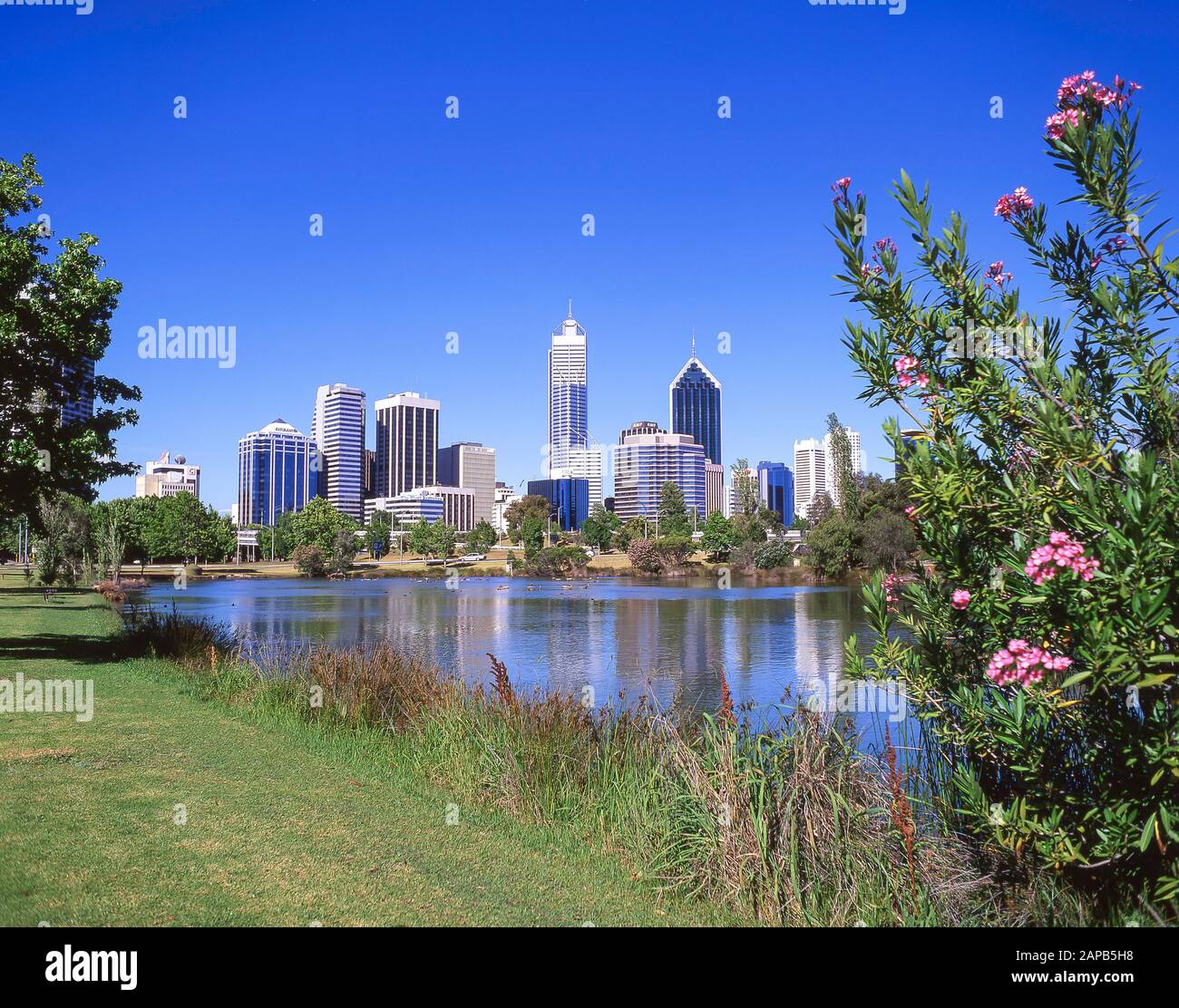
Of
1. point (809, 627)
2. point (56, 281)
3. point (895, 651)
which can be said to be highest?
point (56, 281)

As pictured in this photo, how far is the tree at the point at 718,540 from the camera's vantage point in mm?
96000

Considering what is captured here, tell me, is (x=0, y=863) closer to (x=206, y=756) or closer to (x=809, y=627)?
(x=206, y=756)

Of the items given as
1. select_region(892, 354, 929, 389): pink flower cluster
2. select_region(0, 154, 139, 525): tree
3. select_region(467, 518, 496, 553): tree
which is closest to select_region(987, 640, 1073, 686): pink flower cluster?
select_region(892, 354, 929, 389): pink flower cluster

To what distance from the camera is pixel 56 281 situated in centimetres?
1524

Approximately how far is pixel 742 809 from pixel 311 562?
92977mm

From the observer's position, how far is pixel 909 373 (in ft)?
16.6

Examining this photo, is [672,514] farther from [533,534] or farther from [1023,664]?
[1023,664]

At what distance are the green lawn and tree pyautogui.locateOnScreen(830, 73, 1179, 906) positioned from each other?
209cm

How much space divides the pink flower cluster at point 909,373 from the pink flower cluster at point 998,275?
32.0 inches

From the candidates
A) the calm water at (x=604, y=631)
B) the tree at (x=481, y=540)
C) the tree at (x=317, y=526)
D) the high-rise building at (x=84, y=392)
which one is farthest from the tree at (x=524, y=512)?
the high-rise building at (x=84, y=392)

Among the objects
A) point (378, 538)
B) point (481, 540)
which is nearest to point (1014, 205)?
point (481, 540)

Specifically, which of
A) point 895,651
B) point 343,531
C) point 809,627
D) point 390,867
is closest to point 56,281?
point 390,867

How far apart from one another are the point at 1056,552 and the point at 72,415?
66.3ft

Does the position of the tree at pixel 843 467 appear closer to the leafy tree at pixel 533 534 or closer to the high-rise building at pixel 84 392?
the leafy tree at pixel 533 534
